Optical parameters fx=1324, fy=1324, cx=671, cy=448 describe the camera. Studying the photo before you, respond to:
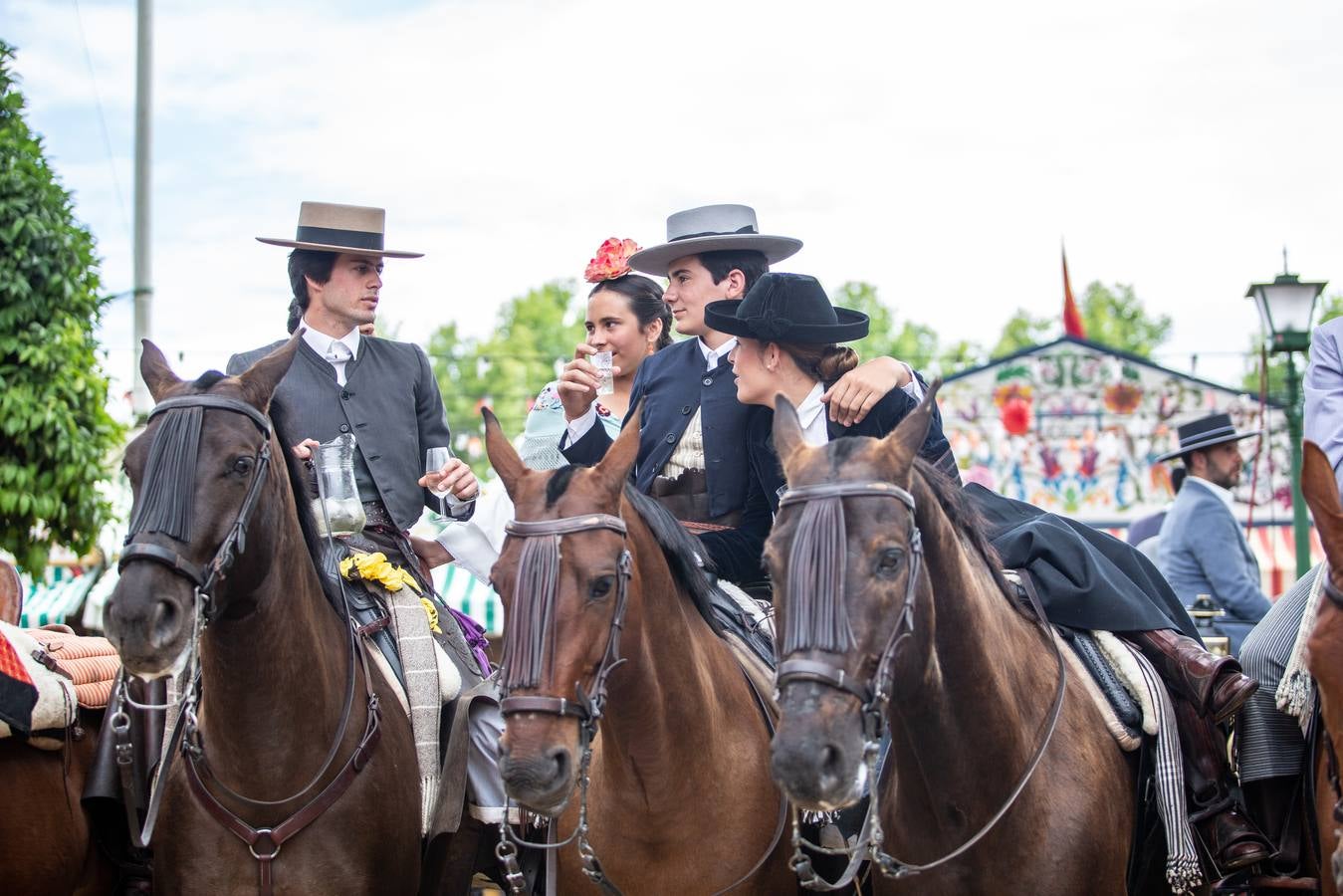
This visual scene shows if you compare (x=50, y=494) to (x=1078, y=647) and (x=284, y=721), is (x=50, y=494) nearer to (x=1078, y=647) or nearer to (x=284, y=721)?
(x=284, y=721)

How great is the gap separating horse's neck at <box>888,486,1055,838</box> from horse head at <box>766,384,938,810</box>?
0.21 metres

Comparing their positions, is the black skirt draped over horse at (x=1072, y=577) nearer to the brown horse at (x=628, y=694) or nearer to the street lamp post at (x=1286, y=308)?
the brown horse at (x=628, y=694)

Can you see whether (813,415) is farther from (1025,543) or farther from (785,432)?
(785,432)

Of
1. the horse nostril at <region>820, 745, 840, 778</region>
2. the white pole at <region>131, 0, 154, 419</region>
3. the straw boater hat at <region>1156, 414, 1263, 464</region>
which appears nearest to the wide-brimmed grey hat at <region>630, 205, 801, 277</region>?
the horse nostril at <region>820, 745, 840, 778</region>

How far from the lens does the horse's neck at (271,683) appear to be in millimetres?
4211

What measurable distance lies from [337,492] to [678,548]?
1521 mm

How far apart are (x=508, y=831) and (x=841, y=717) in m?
1.40

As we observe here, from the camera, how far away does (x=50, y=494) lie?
367 inches

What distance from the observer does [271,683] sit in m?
4.28

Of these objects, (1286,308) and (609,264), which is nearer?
(609,264)

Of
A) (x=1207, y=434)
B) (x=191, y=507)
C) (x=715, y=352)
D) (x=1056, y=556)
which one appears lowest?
(x=1056, y=556)

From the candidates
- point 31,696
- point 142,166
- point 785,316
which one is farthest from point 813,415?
point 142,166

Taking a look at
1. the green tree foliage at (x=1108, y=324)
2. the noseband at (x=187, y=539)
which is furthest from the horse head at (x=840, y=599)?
the green tree foliage at (x=1108, y=324)

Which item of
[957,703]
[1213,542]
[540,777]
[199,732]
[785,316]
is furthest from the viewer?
[1213,542]
